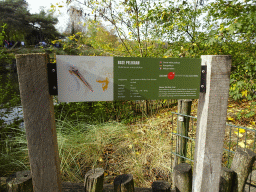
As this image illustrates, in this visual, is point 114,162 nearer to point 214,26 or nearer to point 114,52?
point 114,52

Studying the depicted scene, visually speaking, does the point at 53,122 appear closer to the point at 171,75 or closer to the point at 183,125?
the point at 171,75

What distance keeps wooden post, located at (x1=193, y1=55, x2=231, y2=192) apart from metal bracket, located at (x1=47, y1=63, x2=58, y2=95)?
98 centimetres

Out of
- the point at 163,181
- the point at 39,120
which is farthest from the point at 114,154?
the point at 39,120

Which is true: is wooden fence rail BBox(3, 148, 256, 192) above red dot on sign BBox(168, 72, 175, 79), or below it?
below

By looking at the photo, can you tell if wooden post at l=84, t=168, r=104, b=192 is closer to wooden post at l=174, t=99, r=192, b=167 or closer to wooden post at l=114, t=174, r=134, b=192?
wooden post at l=114, t=174, r=134, b=192

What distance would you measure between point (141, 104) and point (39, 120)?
4.40 m

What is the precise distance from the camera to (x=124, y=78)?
116 centimetres

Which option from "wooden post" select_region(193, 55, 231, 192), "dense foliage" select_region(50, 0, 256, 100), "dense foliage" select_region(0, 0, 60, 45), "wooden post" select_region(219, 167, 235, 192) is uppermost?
"dense foliage" select_region(0, 0, 60, 45)

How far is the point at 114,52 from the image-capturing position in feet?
15.2

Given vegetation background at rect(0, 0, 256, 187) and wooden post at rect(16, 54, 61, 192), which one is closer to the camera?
wooden post at rect(16, 54, 61, 192)

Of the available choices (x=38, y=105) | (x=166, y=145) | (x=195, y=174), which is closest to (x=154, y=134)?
(x=166, y=145)

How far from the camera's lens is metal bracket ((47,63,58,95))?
A: 1.07 meters

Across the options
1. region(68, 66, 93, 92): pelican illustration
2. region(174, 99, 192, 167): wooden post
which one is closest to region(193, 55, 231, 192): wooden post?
region(68, 66, 93, 92): pelican illustration

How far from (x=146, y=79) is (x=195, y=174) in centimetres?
79
